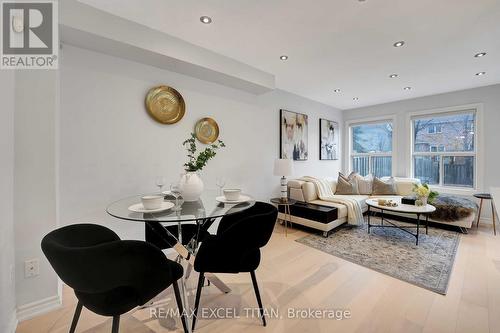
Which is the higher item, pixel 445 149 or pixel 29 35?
pixel 29 35

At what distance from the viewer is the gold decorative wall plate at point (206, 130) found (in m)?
2.92

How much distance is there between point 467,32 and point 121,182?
3879 mm

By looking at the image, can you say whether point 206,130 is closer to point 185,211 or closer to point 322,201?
point 185,211

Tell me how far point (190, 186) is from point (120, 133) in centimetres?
118

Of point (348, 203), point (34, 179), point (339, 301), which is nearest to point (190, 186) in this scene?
point (34, 179)

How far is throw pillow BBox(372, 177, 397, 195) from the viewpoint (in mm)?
4375

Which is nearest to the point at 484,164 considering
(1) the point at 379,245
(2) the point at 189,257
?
(1) the point at 379,245

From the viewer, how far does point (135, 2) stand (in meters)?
1.86

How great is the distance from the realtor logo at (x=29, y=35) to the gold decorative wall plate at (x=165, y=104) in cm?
88

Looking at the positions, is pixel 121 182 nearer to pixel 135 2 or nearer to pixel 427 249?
pixel 135 2

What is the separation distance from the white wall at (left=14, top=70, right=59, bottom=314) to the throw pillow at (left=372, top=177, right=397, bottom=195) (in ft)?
16.0

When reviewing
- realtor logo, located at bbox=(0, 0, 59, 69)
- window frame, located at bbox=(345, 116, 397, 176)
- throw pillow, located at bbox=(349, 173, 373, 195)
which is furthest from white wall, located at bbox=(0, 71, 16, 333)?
window frame, located at bbox=(345, 116, 397, 176)

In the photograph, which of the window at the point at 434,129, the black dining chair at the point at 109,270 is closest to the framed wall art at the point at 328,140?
the window at the point at 434,129

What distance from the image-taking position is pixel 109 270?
1.00 m
